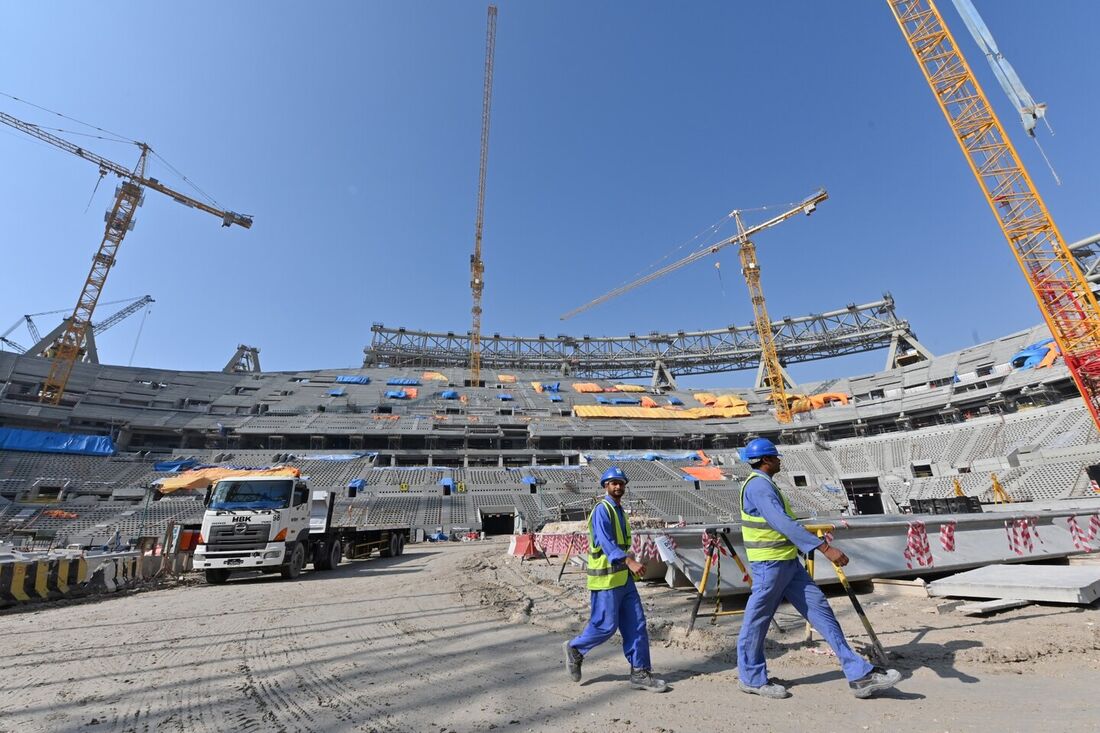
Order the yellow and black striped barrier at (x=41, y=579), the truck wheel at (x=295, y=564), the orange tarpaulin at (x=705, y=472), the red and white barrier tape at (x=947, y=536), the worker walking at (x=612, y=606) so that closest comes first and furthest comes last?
1. the worker walking at (x=612, y=606)
2. the red and white barrier tape at (x=947, y=536)
3. the yellow and black striped barrier at (x=41, y=579)
4. the truck wheel at (x=295, y=564)
5. the orange tarpaulin at (x=705, y=472)

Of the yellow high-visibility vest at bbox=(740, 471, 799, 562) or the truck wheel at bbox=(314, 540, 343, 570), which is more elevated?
the yellow high-visibility vest at bbox=(740, 471, 799, 562)

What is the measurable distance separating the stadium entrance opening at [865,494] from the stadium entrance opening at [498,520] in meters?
25.7

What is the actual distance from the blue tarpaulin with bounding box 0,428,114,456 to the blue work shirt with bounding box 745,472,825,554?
51580 mm

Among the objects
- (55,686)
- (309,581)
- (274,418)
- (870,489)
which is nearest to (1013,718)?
(55,686)

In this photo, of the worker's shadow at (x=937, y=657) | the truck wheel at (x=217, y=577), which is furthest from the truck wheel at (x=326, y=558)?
the worker's shadow at (x=937, y=657)

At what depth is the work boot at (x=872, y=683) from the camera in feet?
10.3

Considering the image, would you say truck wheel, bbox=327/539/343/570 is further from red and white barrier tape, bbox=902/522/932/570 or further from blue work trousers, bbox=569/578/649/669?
red and white barrier tape, bbox=902/522/932/570

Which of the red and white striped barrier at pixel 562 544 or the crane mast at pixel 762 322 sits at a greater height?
the crane mast at pixel 762 322

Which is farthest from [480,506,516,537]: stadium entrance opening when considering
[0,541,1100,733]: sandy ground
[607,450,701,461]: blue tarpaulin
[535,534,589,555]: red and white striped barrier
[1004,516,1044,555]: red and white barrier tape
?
[1004,516,1044,555]: red and white barrier tape

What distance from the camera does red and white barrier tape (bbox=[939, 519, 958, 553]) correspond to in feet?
26.8

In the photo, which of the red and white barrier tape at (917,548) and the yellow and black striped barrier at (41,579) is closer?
the red and white barrier tape at (917,548)

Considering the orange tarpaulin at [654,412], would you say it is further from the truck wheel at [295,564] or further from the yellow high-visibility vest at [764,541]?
the yellow high-visibility vest at [764,541]

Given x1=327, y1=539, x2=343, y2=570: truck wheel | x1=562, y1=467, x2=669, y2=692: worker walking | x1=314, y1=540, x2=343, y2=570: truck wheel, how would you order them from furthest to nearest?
x1=327, y1=539, x2=343, y2=570: truck wheel
x1=314, y1=540, x2=343, y2=570: truck wheel
x1=562, y1=467, x2=669, y2=692: worker walking

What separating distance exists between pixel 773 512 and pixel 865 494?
42664mm
